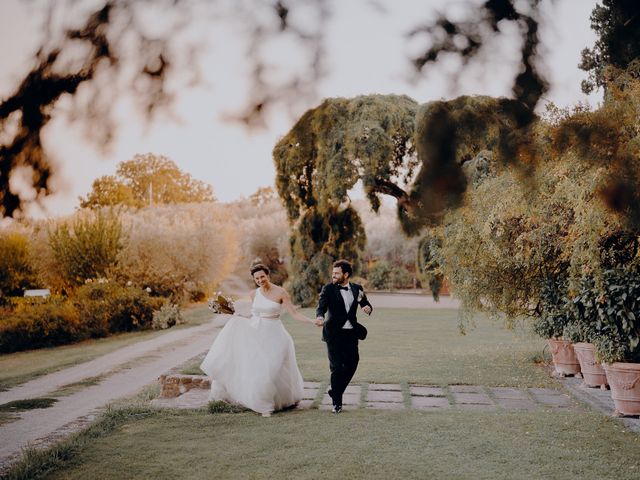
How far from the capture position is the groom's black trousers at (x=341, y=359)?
6.82 m

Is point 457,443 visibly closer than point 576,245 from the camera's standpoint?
Yes

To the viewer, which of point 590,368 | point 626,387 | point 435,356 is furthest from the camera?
point 435,356

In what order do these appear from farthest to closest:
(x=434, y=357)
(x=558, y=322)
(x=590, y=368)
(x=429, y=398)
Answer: (x=434, y=357), (x=558, y=322), (x=590, y=368), (x=429, y=398)

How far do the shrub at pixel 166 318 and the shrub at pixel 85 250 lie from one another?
509 centimetres

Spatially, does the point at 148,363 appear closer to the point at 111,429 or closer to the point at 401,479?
the point at 111,429

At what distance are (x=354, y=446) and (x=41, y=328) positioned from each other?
13974 millimetres

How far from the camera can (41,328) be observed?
17.0 m

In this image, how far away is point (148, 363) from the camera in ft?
39.2

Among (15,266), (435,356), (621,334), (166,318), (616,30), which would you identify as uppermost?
(15,266)

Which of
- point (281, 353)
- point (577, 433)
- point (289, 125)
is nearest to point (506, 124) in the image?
point (289, 125)

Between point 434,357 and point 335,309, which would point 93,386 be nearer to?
point 335,309

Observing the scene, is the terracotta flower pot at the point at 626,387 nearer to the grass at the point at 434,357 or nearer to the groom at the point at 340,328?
the grass at the point at 434,357

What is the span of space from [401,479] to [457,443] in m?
1.17

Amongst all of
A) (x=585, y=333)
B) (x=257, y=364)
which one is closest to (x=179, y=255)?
(x=257, y=364)
